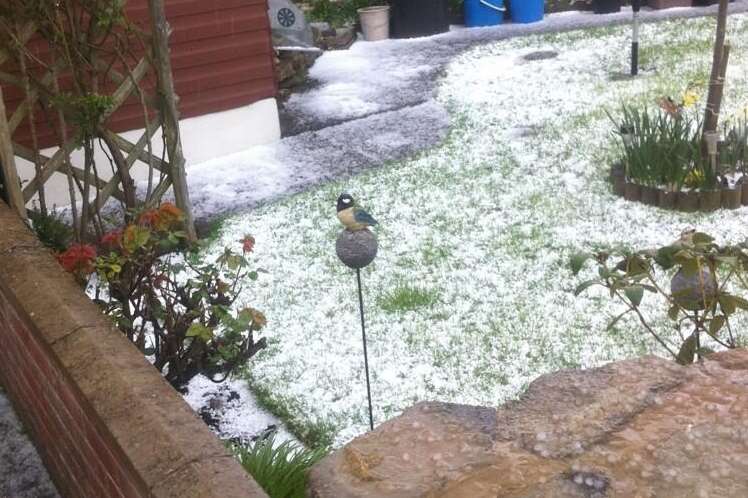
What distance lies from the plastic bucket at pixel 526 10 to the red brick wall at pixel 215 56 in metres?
5.06

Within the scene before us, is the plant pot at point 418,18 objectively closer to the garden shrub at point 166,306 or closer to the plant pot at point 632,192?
the plant pot at point 632,192

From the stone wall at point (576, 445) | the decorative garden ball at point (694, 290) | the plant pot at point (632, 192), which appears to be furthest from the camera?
the plant pot at point (632, 192)

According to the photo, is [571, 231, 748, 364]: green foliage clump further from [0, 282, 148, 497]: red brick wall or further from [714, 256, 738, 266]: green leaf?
[0, 282, 148, 497]: red brick wall

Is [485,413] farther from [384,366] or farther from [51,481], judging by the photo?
[384,366]

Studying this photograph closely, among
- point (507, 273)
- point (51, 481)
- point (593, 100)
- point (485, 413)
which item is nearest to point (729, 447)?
point (485, 413)

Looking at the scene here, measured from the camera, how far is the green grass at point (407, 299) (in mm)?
5324

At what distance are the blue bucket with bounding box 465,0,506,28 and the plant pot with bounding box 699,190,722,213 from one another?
673 centimetres

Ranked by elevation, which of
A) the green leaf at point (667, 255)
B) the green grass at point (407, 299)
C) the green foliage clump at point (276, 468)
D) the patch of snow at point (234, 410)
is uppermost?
the green leaf at point (667, 255)

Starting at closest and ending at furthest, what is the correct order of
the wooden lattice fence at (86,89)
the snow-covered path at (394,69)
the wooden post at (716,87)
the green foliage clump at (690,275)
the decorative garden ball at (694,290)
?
the green foliage clump at (690,275)
the decorative garden ball at (694,290)
the wooden lattice fence at (86,89)
the wooden post at (716,87)
the snow-covered path at (394,69)

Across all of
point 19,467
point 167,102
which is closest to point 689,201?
point 167,102

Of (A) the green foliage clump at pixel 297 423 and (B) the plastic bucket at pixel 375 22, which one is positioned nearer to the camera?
(A) the green foliage clump at pixel 297 423

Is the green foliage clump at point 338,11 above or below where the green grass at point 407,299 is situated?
above

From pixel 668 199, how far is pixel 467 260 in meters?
1.57

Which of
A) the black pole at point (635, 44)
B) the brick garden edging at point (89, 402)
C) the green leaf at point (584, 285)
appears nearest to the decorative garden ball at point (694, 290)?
the green leaf at point (584, 285)
